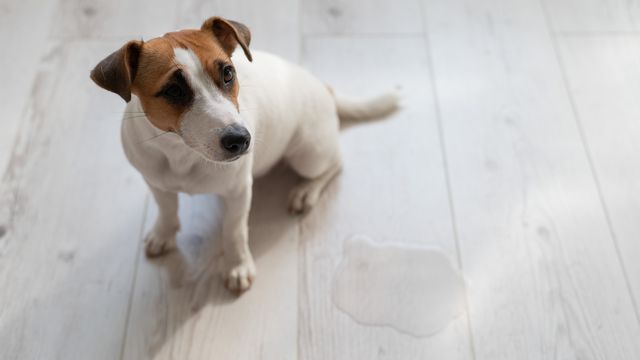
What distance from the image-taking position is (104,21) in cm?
232

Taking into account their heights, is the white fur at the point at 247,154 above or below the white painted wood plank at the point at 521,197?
above

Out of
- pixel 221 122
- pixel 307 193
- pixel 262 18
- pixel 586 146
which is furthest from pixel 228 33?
pixel 586 146

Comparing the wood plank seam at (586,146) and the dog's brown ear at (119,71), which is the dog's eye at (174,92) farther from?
the wood plank seam at (586,146)

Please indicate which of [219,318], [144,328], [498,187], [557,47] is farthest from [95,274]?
[557,47]

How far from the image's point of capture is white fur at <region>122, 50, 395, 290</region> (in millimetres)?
1345

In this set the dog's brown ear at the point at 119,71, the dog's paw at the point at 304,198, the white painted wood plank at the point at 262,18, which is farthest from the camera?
the white painted wood plank at the point at 262,18

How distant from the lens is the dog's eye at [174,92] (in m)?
1.32

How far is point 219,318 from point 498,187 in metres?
0.95

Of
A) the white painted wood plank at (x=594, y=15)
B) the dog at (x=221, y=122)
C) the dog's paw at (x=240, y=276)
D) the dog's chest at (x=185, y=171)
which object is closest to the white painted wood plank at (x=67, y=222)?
the dog at (x=221, y=122)

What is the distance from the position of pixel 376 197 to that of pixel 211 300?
0.59 meters

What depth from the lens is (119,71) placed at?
1.28 metres

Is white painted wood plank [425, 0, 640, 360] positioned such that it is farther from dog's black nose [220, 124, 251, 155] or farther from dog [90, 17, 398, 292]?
dog's black nose [220, 124, 251, 155]

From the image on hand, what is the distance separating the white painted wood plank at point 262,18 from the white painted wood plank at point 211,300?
628 millimetres

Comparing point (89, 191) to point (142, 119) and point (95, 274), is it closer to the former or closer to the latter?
point (95, 274)
